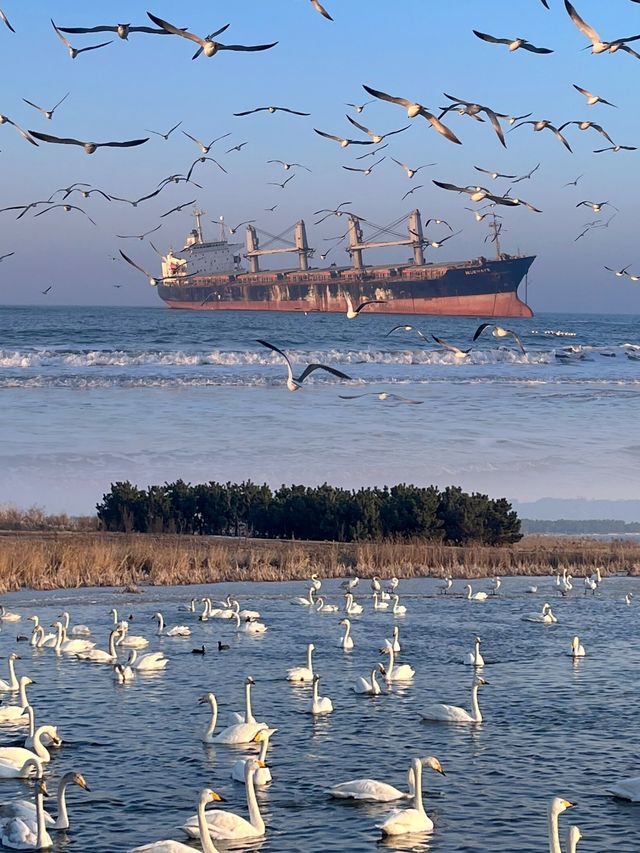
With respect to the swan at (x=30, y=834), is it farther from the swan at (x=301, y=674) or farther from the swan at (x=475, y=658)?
the swan at (x=475, y=658)

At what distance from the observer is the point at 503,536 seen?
123ft

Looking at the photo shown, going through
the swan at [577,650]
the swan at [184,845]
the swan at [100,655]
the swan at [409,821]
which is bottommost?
the swan at [577,650]

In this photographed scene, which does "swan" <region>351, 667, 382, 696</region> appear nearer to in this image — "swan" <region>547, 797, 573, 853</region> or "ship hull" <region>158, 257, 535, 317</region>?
"swan" <region>547, 797, 573, 853</region>

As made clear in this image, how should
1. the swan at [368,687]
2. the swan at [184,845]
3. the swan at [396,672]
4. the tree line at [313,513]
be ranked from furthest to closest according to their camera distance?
the tree line at [313,513]
the swan at [396,672]
the swan at [368,687]
the swan at [184,845]

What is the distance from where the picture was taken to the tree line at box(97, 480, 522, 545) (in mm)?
36938

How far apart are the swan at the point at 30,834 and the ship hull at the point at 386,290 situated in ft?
381

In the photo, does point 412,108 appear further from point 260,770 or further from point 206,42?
point 260,770

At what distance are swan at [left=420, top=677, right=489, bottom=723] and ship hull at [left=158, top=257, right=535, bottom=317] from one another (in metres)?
111

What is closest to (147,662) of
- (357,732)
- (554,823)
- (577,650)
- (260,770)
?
(357,732)

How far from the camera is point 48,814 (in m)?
11.9

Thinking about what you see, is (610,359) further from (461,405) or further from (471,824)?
(471,824)

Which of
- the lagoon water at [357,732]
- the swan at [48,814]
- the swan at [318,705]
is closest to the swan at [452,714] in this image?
the lagoon water at [357,732]

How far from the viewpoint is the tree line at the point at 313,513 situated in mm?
36938

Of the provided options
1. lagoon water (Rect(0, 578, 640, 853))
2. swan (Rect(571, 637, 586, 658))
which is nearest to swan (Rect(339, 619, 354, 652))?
lagoon water (Rect(0, 578, 640, 853))
